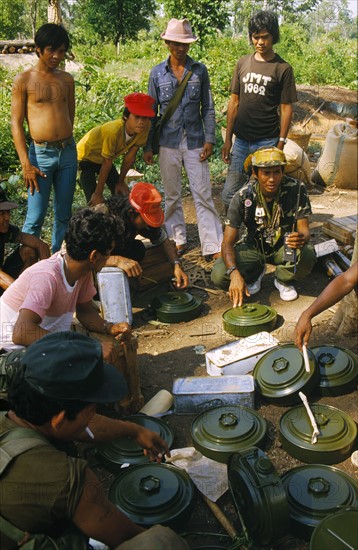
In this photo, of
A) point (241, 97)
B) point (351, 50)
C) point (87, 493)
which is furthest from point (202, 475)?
point (351, 50)

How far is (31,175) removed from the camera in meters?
5.38

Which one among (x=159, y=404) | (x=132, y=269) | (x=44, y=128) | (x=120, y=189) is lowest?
(x=159, y=404)

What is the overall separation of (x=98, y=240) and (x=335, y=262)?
346cm

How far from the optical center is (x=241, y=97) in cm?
641

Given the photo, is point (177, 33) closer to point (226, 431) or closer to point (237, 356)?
point (237, 356)

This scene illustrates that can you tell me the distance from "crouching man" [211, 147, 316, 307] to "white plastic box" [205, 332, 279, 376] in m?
0.76

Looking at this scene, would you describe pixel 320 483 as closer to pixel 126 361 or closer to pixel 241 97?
pixel 126 361

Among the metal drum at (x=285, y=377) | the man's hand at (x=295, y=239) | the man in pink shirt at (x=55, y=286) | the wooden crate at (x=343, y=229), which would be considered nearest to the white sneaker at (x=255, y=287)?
the man's hand at (x=295, y=239)

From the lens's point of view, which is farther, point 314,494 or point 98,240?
point 98,240

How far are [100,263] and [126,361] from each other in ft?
2.63

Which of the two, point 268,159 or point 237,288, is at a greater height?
point 268,159

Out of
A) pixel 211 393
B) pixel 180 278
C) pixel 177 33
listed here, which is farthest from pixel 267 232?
pixel 177 33

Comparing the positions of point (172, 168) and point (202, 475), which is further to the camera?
point (172, 168)

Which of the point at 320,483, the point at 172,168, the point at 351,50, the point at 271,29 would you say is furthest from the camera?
the point at 351,50
